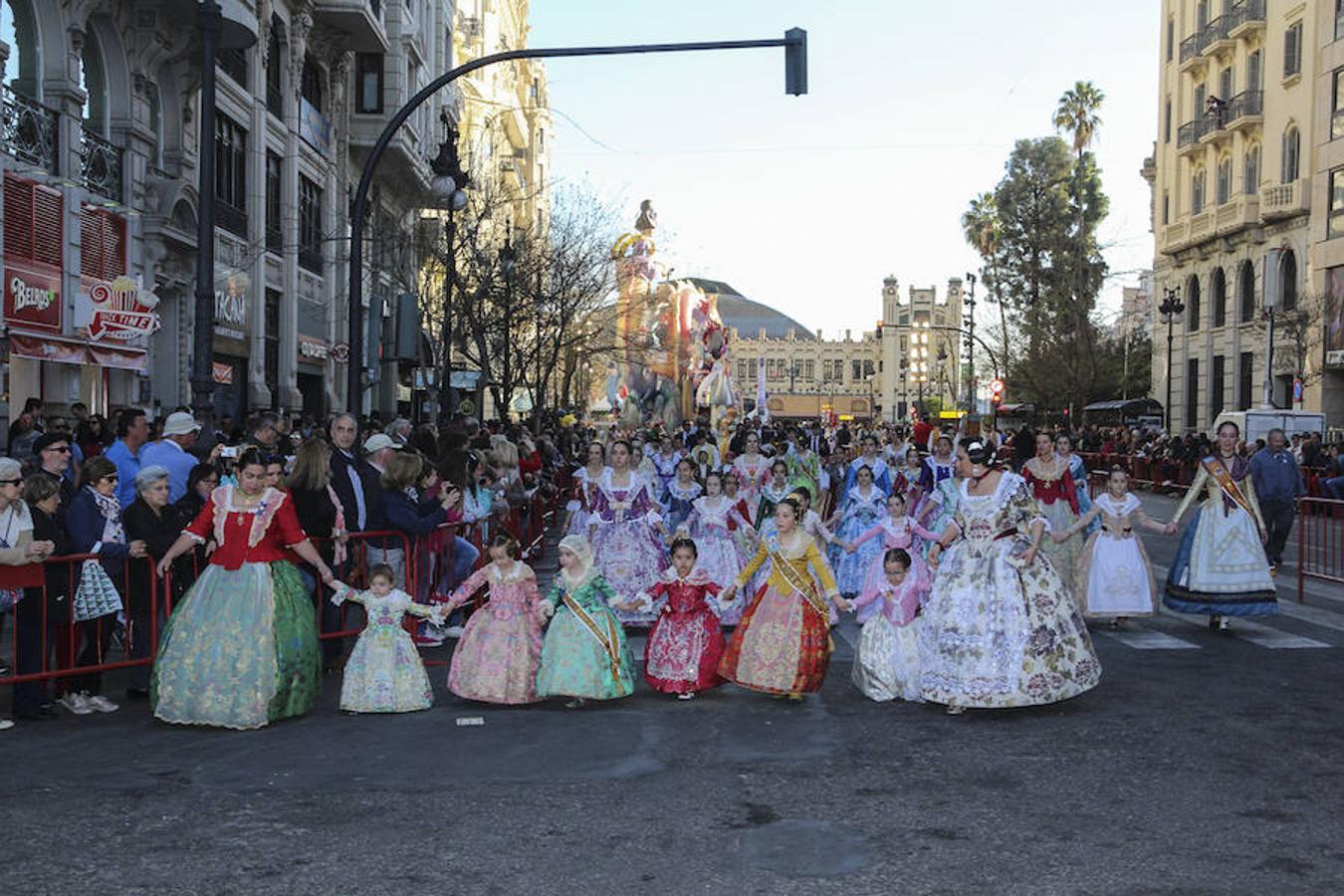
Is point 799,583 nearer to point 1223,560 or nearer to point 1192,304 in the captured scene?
point 1223,560

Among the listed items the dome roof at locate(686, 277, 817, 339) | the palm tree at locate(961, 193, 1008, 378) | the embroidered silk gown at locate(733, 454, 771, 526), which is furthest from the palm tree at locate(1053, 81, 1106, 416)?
the dome roof at locate(686, 277, 817, 339)

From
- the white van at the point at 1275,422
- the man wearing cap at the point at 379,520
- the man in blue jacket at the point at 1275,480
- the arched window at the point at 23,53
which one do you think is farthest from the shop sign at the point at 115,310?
the white van at the point at 1275,422

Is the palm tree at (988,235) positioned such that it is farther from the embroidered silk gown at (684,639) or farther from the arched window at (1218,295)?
the embroidered silk gown at (684,639)

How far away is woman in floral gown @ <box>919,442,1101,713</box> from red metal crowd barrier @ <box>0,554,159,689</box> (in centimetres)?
511

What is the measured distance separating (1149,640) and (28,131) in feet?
50.9

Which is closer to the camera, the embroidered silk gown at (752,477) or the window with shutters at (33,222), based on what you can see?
the embroidered silk gown at (752,477)

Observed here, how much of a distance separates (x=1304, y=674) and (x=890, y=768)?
4.43m

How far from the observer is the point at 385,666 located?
872 centimetres

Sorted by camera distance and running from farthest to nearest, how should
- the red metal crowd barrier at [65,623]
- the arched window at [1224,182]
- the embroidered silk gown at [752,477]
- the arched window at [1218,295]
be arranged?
the arched window at [1218,295]
the arched window at [1224,182]
the embroidered silk gown at [752,477]
the red metal crowd barrier at [65,623]

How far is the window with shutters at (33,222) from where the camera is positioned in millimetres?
17656

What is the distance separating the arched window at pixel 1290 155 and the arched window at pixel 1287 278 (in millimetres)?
2250

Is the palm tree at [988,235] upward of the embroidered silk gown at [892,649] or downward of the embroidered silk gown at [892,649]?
upward

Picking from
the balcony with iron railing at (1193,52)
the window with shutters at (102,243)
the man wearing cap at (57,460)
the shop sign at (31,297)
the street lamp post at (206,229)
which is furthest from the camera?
the balcony with iron railing at (1193,52)

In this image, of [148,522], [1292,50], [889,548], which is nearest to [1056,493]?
[889,548]
